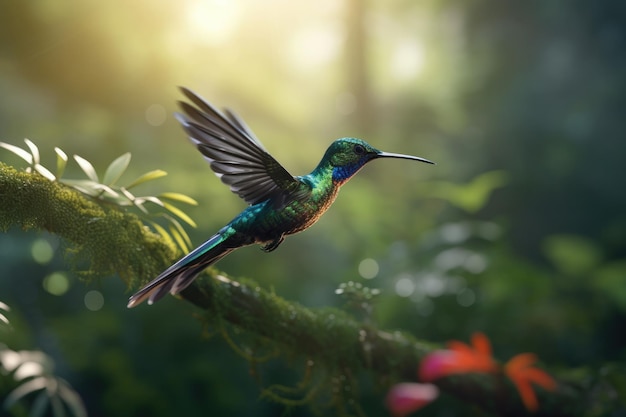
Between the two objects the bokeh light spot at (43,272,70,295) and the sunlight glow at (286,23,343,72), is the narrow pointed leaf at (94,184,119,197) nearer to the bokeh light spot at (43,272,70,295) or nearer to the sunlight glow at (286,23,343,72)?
the bokeh light spot at (43,272,70,295)

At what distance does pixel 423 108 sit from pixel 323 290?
1690mm

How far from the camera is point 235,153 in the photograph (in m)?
0.78

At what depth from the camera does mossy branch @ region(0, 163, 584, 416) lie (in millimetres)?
1051

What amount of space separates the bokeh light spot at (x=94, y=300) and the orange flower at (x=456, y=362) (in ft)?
7.93

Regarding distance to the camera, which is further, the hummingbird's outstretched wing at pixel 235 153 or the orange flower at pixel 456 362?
the orange flower at pixel 456 362

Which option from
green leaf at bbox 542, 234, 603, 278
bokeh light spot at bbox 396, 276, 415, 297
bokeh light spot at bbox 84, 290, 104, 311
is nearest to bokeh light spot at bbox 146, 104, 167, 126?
bokeh light spot at bbox 84, 290, 104, 311

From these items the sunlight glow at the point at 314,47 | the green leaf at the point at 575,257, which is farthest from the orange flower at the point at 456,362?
the sunlight glow at the point at 314,47

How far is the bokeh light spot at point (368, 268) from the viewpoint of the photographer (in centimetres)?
339

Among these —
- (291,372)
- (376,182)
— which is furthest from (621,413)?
(376,182)

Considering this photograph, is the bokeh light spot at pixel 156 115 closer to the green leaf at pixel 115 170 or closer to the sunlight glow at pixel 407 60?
the sunlight glow at pixel 407 60

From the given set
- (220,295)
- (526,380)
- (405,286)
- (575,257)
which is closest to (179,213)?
(220,295)

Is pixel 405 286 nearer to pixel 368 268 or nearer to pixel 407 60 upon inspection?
pixel 368 268

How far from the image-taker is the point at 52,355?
11.2 ft

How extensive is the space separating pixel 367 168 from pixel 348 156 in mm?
3422
